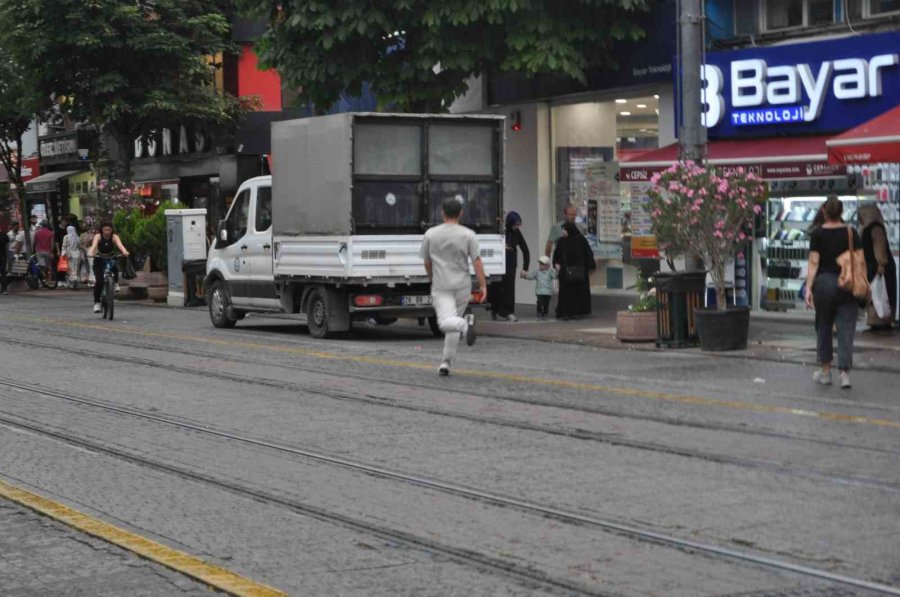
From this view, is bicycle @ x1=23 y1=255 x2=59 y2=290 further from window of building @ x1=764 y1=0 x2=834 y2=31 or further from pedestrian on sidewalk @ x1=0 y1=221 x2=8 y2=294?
window of building @ x1=764 y1=0 x2=834 y2=31

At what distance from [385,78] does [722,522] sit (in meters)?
18.4

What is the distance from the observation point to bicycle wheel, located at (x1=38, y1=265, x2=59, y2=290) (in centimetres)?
4312

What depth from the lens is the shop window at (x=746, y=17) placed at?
23734 millimetres

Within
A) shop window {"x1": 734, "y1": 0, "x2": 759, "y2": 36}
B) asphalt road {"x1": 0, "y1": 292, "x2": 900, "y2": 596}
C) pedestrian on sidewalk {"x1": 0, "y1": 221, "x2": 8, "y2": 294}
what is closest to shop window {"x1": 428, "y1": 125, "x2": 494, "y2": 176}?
asphalt road {"x1": 0, "y1": 292, "x2": 900, "y2": 596}

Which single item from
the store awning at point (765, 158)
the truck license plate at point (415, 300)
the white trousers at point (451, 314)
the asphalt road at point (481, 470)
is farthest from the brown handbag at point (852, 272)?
the truck license plate at point (415, 300)

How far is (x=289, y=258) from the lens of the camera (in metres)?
21.9

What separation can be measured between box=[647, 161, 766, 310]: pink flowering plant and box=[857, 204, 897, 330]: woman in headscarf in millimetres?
1793

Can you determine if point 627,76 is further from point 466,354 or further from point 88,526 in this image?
point 88,526

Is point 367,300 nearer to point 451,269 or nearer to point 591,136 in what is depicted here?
point 451,269

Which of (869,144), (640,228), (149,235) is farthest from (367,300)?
(149,235)

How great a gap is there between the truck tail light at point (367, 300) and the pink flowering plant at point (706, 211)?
418 cm

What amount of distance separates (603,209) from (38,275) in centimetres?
2155

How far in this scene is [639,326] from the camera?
64.3 ft

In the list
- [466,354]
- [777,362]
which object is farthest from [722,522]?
[466,354]
